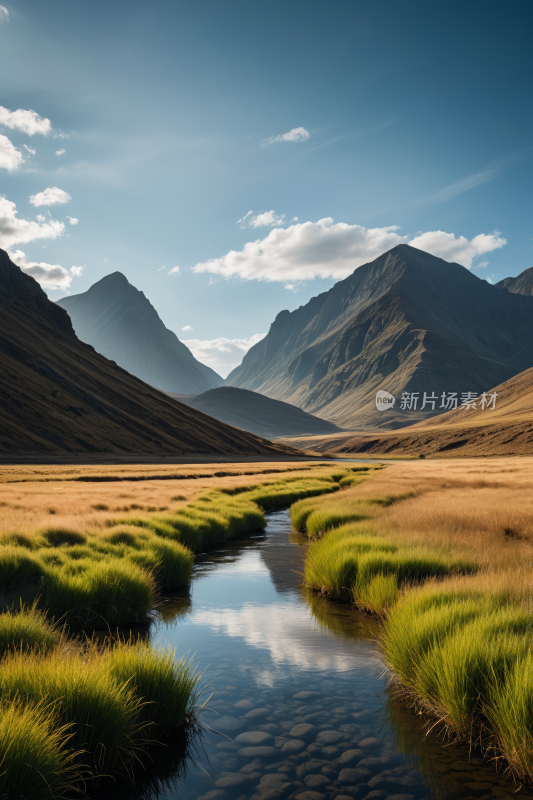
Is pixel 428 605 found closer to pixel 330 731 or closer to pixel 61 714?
pixel 330 731

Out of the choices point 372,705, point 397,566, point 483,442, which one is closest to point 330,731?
point 372,705

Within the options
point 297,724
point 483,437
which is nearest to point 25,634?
point 297,724

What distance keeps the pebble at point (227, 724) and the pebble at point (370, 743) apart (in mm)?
1938

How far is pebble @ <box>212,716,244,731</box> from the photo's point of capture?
7.91 metres

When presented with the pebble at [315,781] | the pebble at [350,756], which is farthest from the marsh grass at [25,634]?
the pebble at [350,756]

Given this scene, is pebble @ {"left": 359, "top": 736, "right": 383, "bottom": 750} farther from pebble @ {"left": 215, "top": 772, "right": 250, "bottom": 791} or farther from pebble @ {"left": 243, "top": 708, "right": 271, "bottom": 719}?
pebble @ {"left": 215, "top": 772, "right": 250, "bottom": 791}

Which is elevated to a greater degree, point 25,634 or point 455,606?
point 455,606

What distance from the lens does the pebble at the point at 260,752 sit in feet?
23.6

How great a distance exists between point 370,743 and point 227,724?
2.30m

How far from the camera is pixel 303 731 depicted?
7.80m

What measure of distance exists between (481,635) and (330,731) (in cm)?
285

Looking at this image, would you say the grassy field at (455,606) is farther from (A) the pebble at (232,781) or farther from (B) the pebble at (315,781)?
(A) the pebble at (232,781)

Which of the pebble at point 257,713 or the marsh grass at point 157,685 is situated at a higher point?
the marsh grass at point 157,685

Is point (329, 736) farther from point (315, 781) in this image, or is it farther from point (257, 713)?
point (257, 713)
